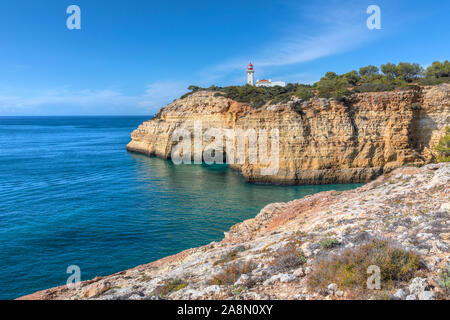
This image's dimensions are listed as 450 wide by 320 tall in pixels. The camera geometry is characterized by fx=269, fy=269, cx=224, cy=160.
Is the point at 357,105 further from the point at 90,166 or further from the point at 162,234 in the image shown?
the point at 90,166

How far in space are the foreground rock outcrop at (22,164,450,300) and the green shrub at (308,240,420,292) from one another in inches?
0.7

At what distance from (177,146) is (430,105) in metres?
32.1

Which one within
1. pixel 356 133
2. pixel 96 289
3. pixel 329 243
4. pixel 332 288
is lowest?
pixel 96 289

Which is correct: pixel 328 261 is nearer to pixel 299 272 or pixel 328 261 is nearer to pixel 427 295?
pixel 299 272

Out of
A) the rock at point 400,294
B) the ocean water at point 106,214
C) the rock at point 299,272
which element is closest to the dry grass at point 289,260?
the rock at point 299,272

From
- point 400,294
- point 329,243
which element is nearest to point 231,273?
point 329,243

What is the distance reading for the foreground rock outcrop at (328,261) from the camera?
4.72 metres

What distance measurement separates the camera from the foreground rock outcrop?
4.72m

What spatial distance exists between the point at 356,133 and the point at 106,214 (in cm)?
2385

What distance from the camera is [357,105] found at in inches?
1072

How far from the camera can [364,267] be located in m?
4.89
